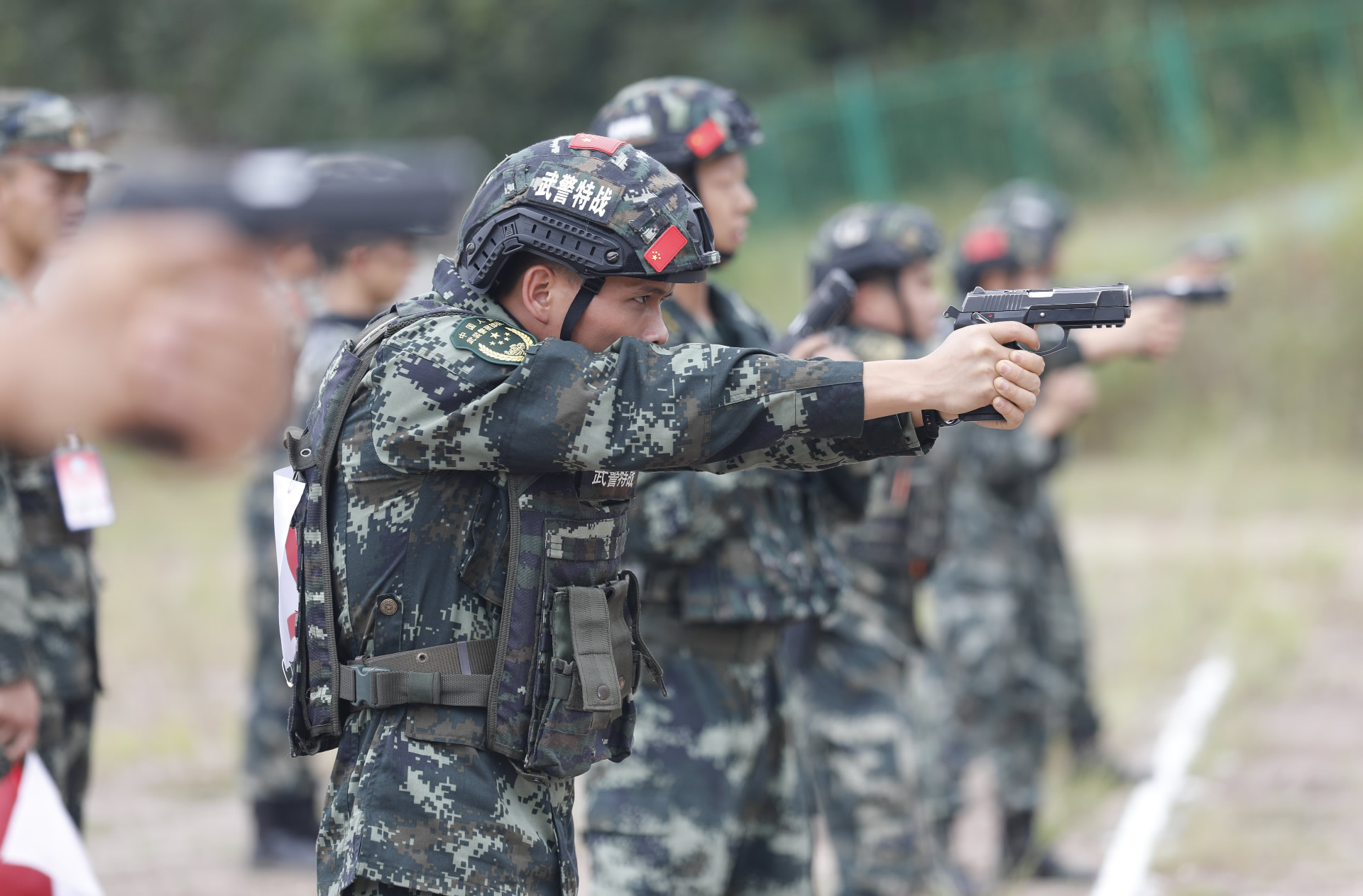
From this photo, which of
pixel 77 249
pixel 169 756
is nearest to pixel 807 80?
pixel 169 756

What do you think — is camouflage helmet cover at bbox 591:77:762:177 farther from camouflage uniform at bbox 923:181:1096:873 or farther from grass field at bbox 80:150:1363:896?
camouflage uniform at bbox 923:181:1096:873

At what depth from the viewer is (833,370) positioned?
254 centimetres

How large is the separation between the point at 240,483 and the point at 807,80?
504 inches

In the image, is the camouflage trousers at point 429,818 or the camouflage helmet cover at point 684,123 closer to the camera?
the camouflage trousers at point 429,818

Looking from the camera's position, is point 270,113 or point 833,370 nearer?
point 833,370

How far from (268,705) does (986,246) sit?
11.3 ft

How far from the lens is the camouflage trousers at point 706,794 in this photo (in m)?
3.67

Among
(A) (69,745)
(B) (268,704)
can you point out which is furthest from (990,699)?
(A) (69,745)

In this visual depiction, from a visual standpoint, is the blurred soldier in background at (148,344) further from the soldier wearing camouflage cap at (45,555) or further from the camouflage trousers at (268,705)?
the camouflage trousers at (268,705)

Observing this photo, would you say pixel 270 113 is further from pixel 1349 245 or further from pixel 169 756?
pixel 169 756

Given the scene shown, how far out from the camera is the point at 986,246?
651cm

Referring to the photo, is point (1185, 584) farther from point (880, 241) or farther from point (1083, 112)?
point (1083, 112)

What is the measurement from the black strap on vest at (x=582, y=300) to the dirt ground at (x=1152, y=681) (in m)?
0.82

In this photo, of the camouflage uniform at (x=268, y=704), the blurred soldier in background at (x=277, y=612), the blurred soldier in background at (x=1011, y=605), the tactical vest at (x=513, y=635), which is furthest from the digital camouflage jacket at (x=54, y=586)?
the blurred soldier in background at (x=1011, y=605)
